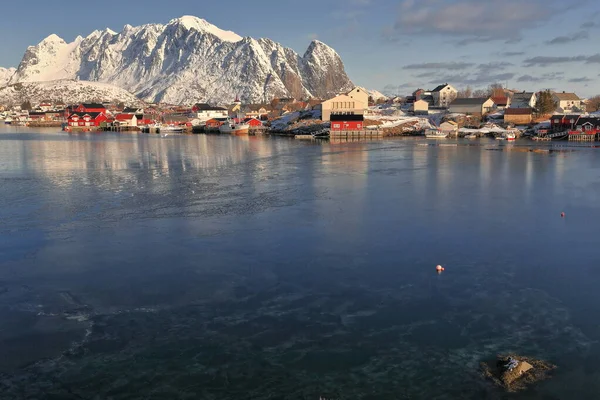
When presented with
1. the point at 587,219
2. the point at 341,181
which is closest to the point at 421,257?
the point at 587,219

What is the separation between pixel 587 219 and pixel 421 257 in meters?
7.68

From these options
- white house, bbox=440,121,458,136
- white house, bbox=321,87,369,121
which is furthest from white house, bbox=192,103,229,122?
white house, bbox=440,121,458,136

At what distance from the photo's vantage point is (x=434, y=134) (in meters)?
63.3

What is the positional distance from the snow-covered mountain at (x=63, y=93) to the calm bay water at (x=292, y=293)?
175 meters

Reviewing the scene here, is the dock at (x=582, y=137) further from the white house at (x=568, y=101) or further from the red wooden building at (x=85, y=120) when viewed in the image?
the red wooden building at (x=85, y=120)

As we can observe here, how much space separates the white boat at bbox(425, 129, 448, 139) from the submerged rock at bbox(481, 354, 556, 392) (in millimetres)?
57122

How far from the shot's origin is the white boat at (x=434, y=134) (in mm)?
62259

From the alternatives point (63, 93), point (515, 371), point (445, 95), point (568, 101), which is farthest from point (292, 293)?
point (63, 93)

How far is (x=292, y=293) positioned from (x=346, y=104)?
230 ft

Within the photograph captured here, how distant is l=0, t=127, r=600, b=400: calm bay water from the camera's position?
711 centimetres

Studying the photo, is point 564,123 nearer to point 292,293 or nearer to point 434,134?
point 434,134

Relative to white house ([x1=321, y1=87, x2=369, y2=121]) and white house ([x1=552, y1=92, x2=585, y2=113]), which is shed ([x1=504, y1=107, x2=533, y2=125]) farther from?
white house ([x1=552, y1=92, x2=585, y2=113])

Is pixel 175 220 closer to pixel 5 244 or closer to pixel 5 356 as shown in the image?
pixel 5 244

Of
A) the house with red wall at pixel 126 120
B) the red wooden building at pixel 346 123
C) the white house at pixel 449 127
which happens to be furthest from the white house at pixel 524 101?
the house with red wall at pixel 126 120
